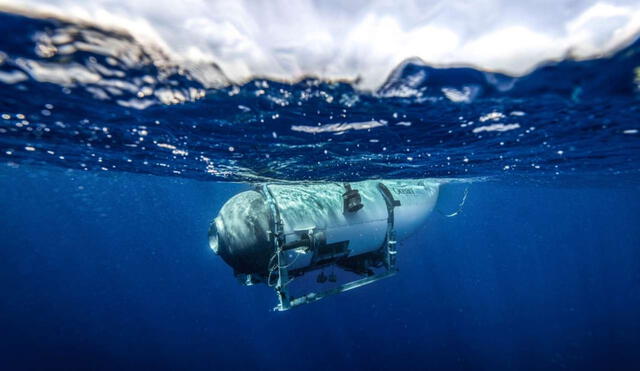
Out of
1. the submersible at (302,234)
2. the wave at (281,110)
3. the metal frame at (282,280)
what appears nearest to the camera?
the wave at (281,110)

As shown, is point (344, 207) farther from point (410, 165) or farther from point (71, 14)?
point (71, 14)

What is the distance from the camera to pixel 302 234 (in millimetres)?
6121

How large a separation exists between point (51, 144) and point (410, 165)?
11.6 m

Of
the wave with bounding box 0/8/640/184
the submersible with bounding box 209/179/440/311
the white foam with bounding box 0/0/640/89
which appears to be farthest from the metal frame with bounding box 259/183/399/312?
the white foam with bounding box 0/0/640/89

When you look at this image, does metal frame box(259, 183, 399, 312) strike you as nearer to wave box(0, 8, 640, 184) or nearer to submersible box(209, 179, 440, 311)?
submersible box(209, 179, 440, 311)

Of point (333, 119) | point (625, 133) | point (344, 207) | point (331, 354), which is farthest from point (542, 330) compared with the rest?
point (333, 119)

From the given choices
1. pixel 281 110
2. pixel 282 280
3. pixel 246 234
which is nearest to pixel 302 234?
pixel 282 280

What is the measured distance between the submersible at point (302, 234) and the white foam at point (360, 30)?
3035 mm

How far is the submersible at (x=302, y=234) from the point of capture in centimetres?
604

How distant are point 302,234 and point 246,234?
1162 millimetres

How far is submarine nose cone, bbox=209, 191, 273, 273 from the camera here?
20.0 ft

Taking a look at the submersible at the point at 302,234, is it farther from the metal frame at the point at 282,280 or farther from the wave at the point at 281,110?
the wave at the point at 281,110

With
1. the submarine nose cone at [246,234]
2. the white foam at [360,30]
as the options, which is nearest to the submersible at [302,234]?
the submarine nose cone at [246,234]

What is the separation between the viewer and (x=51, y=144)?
9008mm
